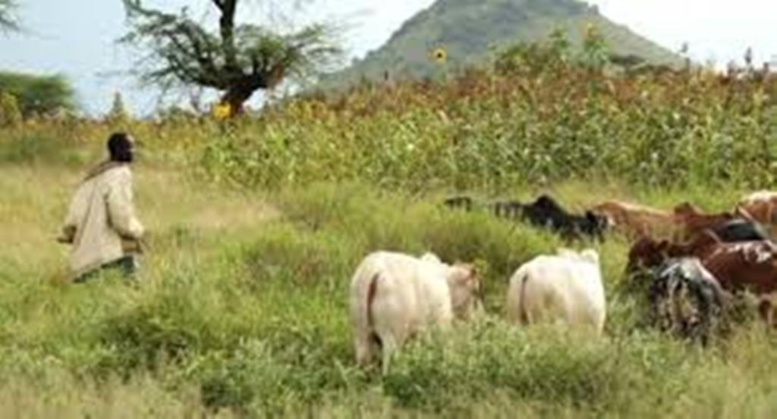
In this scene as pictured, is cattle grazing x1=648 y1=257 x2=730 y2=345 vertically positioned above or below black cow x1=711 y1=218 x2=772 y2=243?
below

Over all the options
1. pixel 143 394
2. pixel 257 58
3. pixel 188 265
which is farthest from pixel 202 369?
pixel 257 58

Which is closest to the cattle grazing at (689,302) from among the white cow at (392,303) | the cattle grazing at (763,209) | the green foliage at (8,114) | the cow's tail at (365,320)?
the white cow at (392,303)

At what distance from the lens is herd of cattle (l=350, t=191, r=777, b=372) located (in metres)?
8.36

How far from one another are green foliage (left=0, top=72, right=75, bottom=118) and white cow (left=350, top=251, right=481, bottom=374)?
1164 inches

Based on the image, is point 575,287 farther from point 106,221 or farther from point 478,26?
point 478,26

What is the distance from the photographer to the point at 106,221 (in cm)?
1110

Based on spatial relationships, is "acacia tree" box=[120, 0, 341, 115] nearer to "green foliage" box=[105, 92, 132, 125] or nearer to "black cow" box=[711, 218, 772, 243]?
"green foliage" box=[105, 92, 132, 125]

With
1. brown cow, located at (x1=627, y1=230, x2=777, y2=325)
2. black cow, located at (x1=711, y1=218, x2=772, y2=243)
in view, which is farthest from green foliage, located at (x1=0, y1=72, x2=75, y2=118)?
brown cow, located at (x1=627, y1=230, x2=777, y2=325)

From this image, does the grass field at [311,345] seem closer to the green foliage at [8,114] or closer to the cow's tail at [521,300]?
the cow's tail at [521,300]

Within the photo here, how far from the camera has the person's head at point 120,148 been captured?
11102 millimetres

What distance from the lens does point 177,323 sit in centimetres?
898

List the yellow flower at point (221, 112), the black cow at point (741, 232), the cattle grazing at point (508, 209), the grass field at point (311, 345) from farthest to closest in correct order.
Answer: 1. the yellow flower at point (221, 112)
2. the cattle grazing at point (508, 209)
3. the black cow at point (741, 232)
4. the grass field at point (311, 345)

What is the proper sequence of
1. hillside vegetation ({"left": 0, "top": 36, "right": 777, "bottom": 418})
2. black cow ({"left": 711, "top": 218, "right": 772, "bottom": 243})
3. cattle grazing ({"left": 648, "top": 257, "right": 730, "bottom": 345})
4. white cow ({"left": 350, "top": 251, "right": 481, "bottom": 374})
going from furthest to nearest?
black cow ({"left": 711, "top": 218, "right": 772, "bottom": 243}), cattle grazing ({"left": 648, "top": 257, "right": 730, "bottom": 345}), white cow ({"left": 350, "top": 251, "right": 481, "bottom": 374}), hillside vegetation ({"left": 0, "top": 36, "right": 777, "bottom": 418})

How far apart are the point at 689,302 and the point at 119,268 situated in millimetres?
3905
